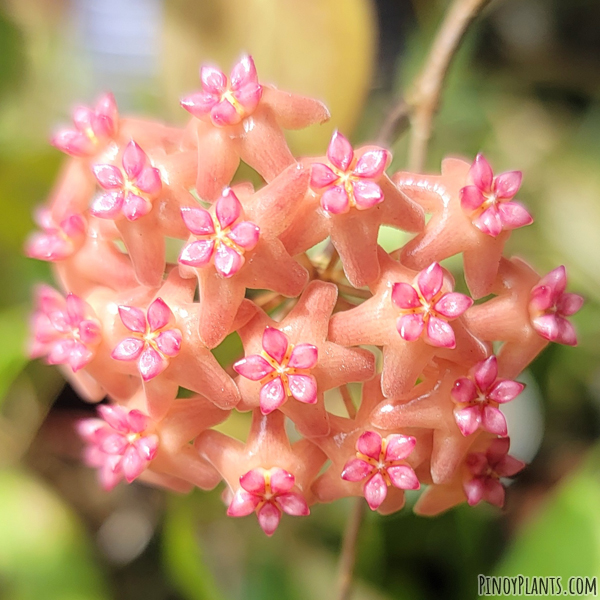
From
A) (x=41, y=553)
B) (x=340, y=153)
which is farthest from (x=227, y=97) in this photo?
(x=41, y=553)

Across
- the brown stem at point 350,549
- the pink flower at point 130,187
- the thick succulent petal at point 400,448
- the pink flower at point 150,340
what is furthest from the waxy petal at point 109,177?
the brown stem at point 350,549

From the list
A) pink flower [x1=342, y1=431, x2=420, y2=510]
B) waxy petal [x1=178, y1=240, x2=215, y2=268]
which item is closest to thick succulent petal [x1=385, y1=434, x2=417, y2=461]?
pink flower [x1=342, y1=431, x2=420, y2=510]

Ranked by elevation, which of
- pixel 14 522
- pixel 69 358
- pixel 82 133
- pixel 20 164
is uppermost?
pixel 20 164

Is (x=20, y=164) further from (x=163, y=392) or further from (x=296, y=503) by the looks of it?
(x=296, y=503)

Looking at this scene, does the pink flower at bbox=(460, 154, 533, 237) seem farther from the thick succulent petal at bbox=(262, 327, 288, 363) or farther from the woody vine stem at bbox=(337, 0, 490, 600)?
the woody vine stem at bbox=(337, 0, 490, 600)

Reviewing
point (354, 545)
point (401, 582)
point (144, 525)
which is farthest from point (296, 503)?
point (144, 525)

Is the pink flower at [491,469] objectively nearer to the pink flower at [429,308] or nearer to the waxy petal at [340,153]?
the pink flower at [429,308]
